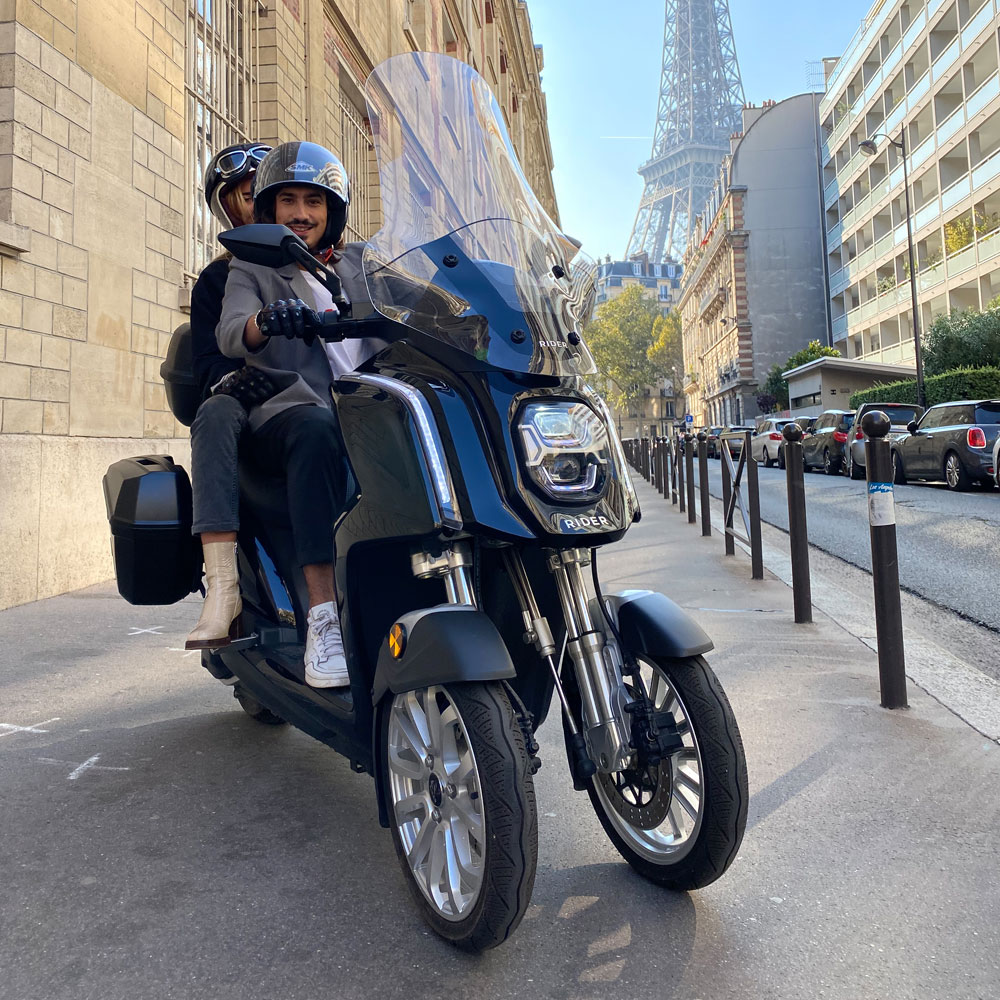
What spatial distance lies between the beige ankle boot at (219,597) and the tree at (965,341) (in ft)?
102

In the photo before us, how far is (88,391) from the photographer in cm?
672

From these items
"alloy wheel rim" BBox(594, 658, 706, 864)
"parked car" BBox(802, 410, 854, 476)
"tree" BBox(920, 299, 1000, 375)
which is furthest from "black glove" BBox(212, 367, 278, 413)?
"tree" BBox(920, 299, 1000, 375)

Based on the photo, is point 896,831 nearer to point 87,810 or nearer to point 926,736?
point 926,736

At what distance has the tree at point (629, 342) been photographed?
8900cm

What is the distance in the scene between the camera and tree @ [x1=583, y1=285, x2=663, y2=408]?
89.0 m

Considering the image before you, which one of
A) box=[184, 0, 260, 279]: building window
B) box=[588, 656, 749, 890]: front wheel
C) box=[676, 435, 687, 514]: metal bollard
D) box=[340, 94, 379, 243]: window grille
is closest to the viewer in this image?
box=[588, 656, 749, 890]: front wheel

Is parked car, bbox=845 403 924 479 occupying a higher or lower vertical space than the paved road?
higher

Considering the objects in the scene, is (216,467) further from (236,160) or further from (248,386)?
(236,160)

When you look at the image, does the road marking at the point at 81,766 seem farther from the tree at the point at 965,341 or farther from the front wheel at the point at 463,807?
the tree at the point at 965,341

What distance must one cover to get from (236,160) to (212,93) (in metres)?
7.38

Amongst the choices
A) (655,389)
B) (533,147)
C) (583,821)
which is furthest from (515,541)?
(655,389)

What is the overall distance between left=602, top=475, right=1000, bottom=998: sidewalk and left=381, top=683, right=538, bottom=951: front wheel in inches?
16.5

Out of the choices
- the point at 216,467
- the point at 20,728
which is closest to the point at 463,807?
the point at 216,467

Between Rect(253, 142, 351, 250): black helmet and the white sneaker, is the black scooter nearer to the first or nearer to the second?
the white sneaker
